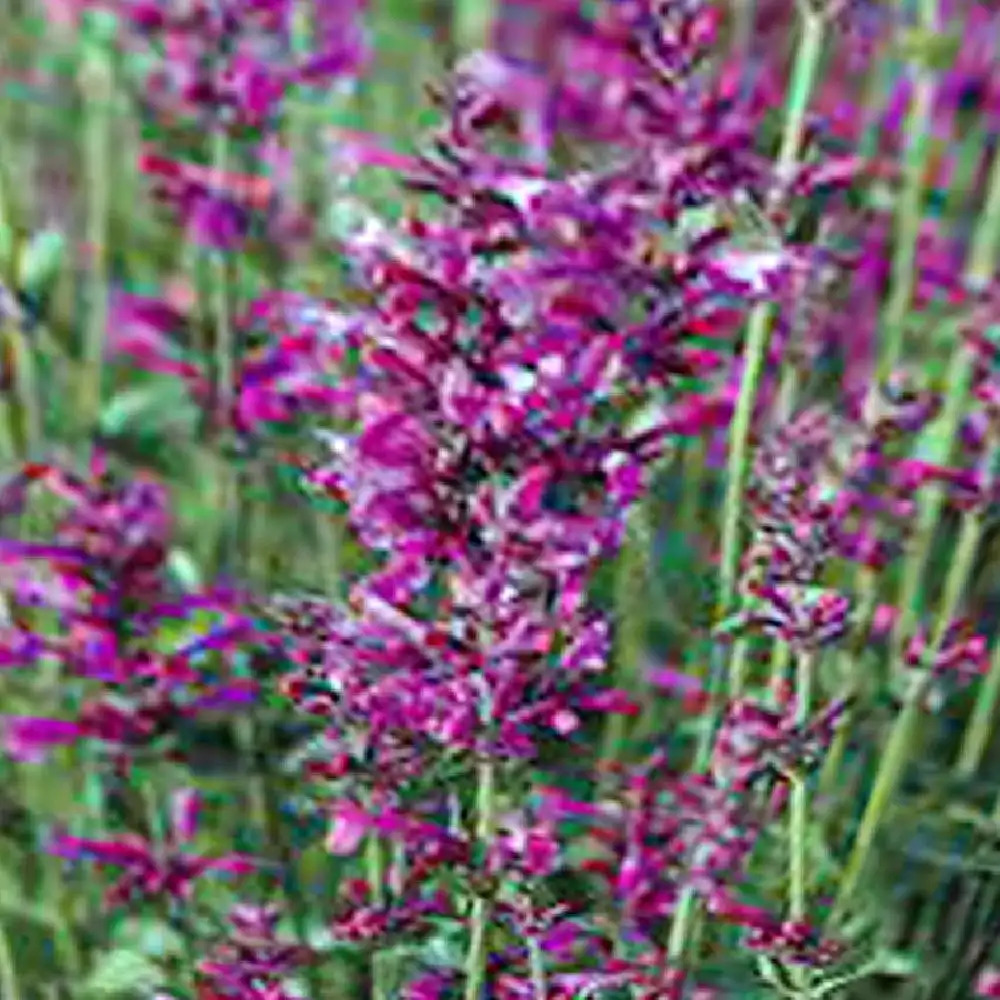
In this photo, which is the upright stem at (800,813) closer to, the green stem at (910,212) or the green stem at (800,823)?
the green stem at (800,823)

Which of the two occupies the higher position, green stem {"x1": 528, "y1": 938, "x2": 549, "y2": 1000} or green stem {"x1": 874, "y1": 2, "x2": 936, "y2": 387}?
green stem {"x1": 874, "y1": 2, "x2": 936, "y2": 387}

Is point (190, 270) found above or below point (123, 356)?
above

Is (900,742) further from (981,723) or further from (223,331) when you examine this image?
(223,331)

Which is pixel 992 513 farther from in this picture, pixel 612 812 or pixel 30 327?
pixel 30 327

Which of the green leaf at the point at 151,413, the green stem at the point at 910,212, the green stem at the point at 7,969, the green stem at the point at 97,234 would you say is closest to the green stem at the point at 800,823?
the green stem at the point at 7,969

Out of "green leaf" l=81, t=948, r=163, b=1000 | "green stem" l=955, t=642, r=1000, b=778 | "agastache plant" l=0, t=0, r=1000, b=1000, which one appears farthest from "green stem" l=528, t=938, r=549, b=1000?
"green stem" l=955, t=642, r=1000, b=778

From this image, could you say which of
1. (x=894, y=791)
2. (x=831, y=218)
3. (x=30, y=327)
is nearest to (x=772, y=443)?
(x=831, y=218)

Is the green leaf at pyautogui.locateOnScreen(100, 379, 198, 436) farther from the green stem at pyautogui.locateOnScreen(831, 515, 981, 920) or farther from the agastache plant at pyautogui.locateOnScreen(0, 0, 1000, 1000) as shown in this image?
the green stem at pyautogui.locateOnScreen(831, 515, 981, 920)

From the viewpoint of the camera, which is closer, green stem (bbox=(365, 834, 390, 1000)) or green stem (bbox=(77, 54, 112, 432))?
green stem (bbox=(365, 834, 390, 1000))

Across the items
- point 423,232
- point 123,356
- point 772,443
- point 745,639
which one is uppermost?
point 423,232
